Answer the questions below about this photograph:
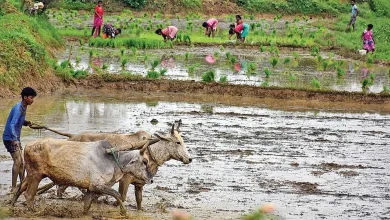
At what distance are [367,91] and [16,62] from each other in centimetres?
987

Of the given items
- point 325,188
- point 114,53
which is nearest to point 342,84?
point 114,53

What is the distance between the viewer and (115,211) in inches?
433

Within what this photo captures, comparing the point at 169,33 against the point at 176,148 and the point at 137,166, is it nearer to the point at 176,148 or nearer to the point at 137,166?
the point at 176,148

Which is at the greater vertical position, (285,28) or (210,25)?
(285,28)

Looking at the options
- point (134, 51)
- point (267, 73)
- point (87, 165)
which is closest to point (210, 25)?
point (134, 51)

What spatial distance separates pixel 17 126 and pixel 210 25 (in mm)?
24954

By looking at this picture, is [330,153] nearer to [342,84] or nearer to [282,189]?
[282,189]

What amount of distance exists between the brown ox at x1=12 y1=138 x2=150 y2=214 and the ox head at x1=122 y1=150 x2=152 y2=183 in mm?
239

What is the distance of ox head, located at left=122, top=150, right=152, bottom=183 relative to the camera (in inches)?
419

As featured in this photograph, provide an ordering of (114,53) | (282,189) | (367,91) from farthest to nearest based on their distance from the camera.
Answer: (114,53) → (367,91) → (282,189)

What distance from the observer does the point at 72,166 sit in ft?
33.1

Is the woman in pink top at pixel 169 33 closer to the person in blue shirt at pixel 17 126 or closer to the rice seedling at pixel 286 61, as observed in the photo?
the rice seedling at pixel 286 61

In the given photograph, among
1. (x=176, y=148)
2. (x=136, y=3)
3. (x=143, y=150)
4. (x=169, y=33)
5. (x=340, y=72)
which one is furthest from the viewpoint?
(x=136, y=3)

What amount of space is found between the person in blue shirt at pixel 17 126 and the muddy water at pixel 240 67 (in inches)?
494
